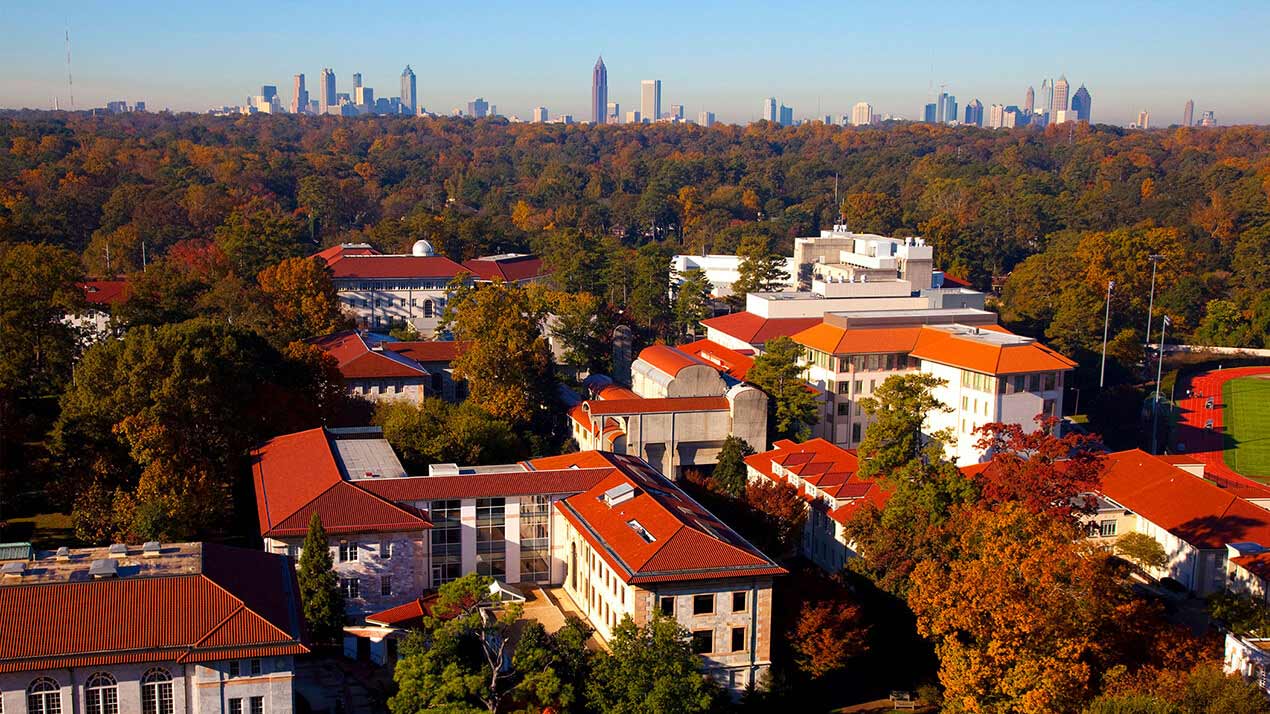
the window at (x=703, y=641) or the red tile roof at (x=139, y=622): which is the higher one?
the red tile roof at (x=139, y=622)

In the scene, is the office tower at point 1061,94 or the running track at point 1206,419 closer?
the running track at point 1206,419

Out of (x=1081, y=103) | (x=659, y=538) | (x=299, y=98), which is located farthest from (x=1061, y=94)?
(x=659, y=538)

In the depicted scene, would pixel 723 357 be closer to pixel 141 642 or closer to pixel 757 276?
pixel 757 276

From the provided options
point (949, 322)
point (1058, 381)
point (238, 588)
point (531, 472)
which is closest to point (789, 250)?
point (949, 322)

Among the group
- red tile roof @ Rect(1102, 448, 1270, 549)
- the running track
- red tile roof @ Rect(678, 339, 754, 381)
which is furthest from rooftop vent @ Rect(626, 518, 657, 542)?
the running track

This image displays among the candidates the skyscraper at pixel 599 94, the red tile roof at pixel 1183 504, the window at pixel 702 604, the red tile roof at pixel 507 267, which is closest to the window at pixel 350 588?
the window at pixel 702 604

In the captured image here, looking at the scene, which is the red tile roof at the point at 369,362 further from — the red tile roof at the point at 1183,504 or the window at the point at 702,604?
the red tile roof at the point at 1183,504

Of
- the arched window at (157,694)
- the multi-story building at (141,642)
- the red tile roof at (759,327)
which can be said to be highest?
the red tile roof at (759,327)
